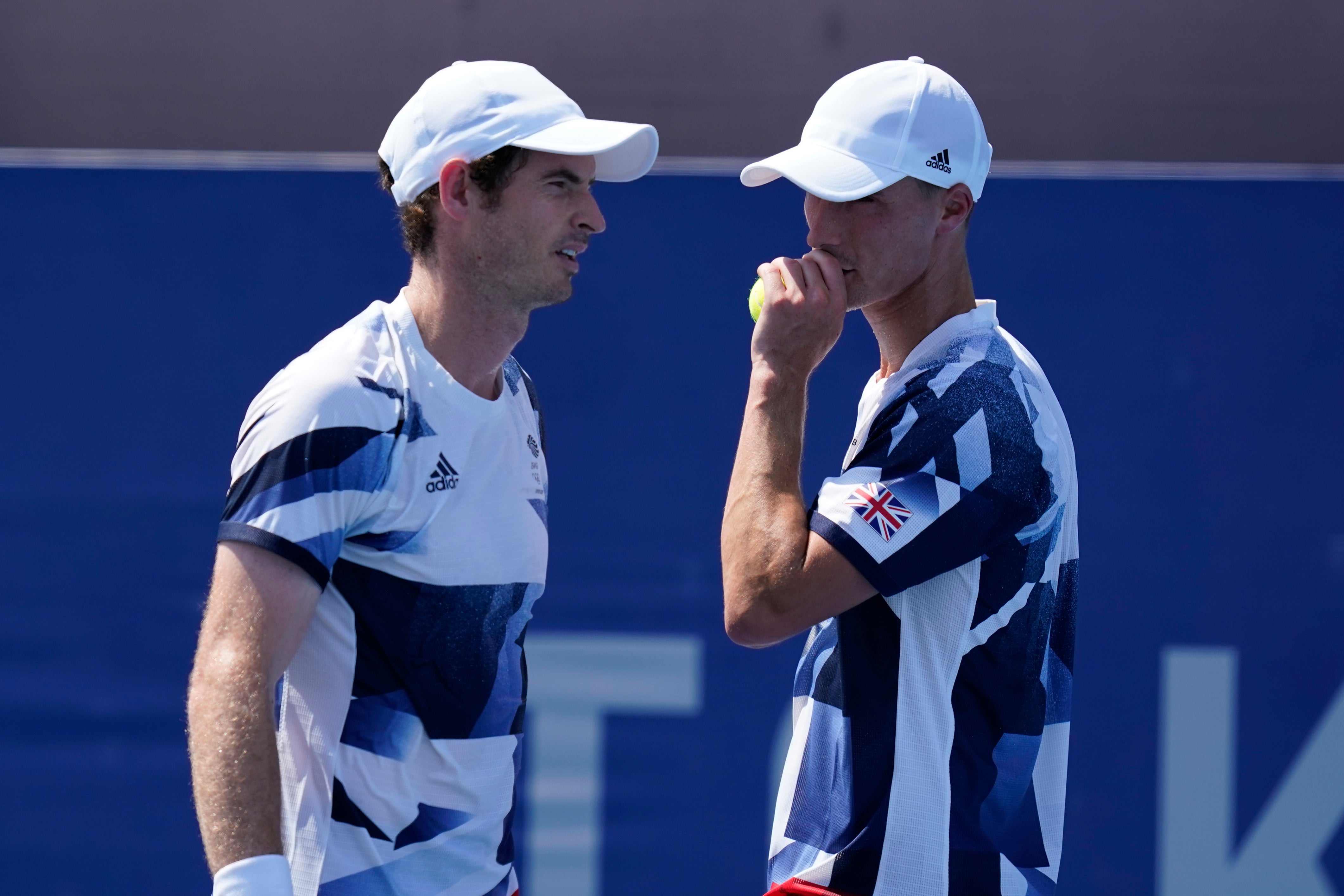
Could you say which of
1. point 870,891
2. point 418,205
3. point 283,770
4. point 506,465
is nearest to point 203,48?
point 418,205

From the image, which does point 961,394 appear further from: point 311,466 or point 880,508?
point 311,466

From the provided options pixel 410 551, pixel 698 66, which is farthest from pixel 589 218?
pixel 698 66

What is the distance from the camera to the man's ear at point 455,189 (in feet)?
5.95

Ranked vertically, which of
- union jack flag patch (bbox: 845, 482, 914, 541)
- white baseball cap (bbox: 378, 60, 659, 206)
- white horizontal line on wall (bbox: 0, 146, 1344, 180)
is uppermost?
white horizontal line on wall (bbox: 0, 146, 1344, 180)

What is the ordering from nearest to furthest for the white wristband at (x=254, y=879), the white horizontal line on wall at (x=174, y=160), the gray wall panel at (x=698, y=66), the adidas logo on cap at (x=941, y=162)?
the white wristband at (x=254, y=879)
the adidas logo on cap at (x=941, y=162)
the gray wall panel at (x=698, y=66)
the white horizontal line on wall at (x=174, y=160)

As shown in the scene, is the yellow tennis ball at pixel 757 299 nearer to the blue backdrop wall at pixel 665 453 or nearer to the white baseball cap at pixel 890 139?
the white baseball cap at pixel 890 139

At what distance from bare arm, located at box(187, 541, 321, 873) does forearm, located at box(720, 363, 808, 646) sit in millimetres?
613

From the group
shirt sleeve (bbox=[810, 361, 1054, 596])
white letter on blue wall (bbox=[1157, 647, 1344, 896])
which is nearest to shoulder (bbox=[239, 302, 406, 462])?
shirt sleeve (bbox=[810, 361, 1054, 596])

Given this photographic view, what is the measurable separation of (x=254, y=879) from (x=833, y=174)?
128cm

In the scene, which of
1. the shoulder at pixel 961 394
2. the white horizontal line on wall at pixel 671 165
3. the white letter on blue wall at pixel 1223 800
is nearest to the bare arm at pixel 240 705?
the shoulder at pixel 961 394

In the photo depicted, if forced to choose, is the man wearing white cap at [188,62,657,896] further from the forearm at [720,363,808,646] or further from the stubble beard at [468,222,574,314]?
the forearm at [720,363,808,646]

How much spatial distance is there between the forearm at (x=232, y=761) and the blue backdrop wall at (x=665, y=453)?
1609 mm

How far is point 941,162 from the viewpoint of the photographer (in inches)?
72.8

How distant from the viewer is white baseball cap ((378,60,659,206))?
1801mm
